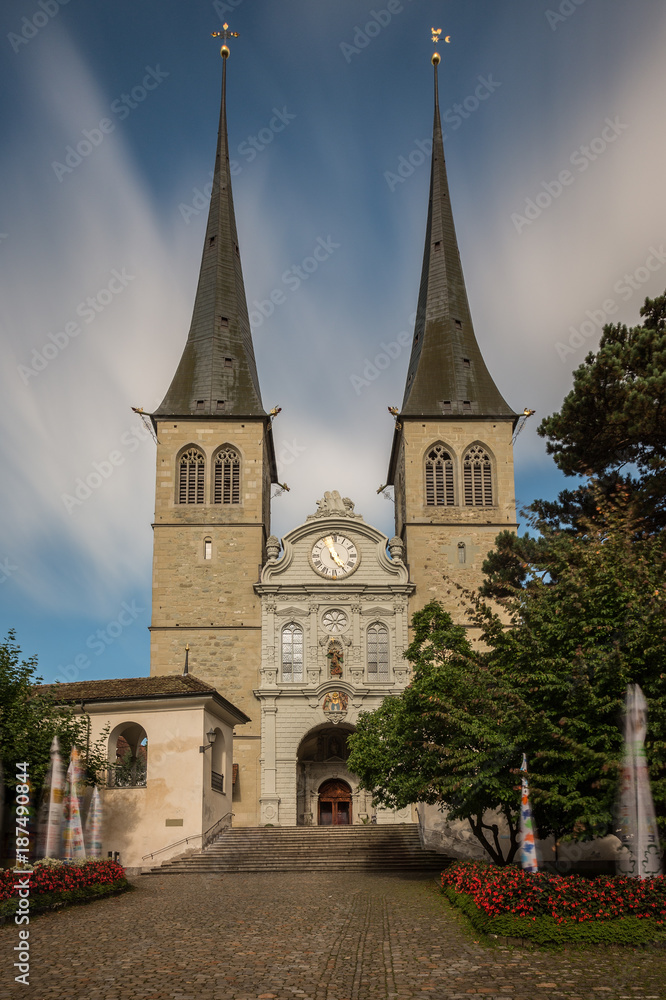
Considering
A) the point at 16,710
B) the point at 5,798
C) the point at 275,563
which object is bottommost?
the point at 5,798

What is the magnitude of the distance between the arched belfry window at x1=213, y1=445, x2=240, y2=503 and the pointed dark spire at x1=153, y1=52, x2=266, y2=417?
185 cm

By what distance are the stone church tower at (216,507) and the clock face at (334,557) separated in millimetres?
2569

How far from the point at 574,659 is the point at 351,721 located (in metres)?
23.7

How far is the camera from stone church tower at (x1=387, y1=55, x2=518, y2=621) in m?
41.0

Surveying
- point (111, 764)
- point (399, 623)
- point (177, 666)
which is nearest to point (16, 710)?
point (111, 764)

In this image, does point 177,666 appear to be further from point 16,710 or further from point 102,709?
point 16,710

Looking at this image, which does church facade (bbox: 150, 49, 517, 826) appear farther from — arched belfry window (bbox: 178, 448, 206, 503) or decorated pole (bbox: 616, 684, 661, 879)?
decorated pole (bbox: 616, 684, 661, 879)

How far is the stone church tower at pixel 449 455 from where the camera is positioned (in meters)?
41.0

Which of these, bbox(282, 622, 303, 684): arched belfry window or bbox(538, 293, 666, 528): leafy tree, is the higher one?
bbox(538, 293, 666, 528): leafy tree

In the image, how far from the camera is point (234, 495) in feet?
139

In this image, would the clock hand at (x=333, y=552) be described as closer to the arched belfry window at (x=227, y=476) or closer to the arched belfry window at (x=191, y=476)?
the arched belfry window at (x=227, y=476)

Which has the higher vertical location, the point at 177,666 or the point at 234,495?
the point at 234,495

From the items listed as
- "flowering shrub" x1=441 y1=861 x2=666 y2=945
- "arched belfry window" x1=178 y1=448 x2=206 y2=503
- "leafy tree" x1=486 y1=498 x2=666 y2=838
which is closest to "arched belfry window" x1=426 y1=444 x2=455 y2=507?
"arched belfry window" x1=178 y1=448 x2=206 y2=503

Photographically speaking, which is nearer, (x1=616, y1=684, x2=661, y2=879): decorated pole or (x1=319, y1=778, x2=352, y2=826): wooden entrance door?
(x1=616, y1=684, x2=661, y2=879): decorated pole
